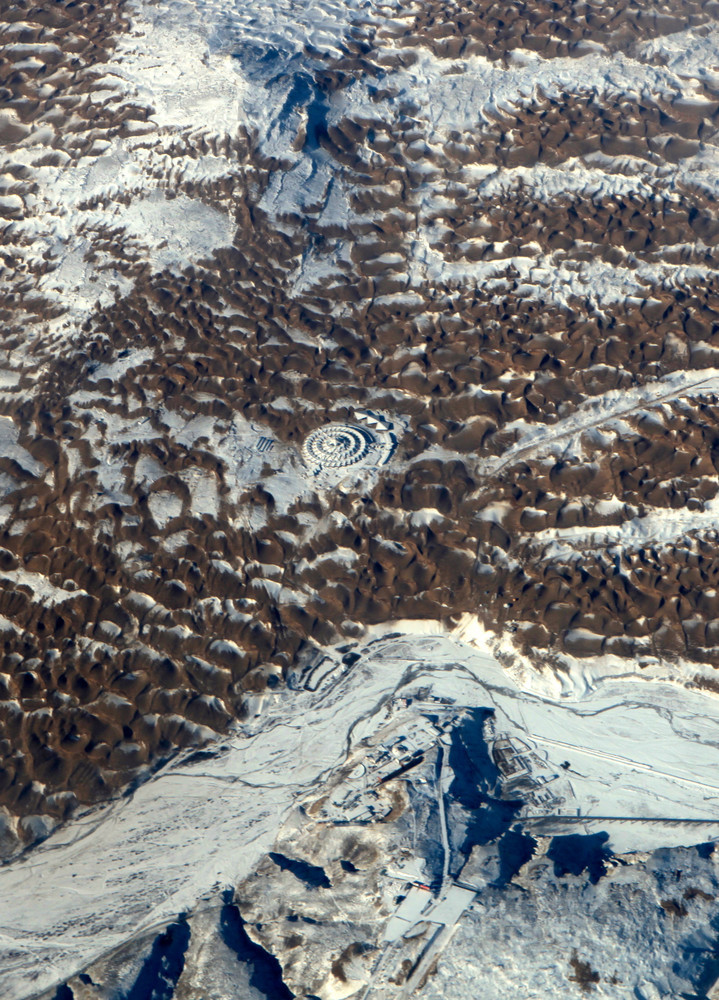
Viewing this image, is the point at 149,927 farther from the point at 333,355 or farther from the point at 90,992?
the point at 333,355

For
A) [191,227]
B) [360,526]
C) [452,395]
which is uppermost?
[191,227]

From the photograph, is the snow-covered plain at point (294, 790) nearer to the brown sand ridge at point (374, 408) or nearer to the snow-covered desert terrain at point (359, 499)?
the snow-covered desert terrain at point (359, 499)

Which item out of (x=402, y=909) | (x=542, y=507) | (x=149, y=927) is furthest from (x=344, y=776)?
(x=542, y=507)

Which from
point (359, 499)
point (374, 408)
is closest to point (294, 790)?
point (359, 499)

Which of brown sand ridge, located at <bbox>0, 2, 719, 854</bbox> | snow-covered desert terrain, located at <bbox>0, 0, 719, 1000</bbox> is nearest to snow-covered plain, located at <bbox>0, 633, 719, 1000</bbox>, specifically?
snow-covered desert terrain, located at <bbox>0, 0, 719, 1000</bbox>

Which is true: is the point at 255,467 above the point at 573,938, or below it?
above

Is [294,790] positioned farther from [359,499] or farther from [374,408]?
[374,408]

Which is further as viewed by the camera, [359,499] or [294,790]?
[359,499]
